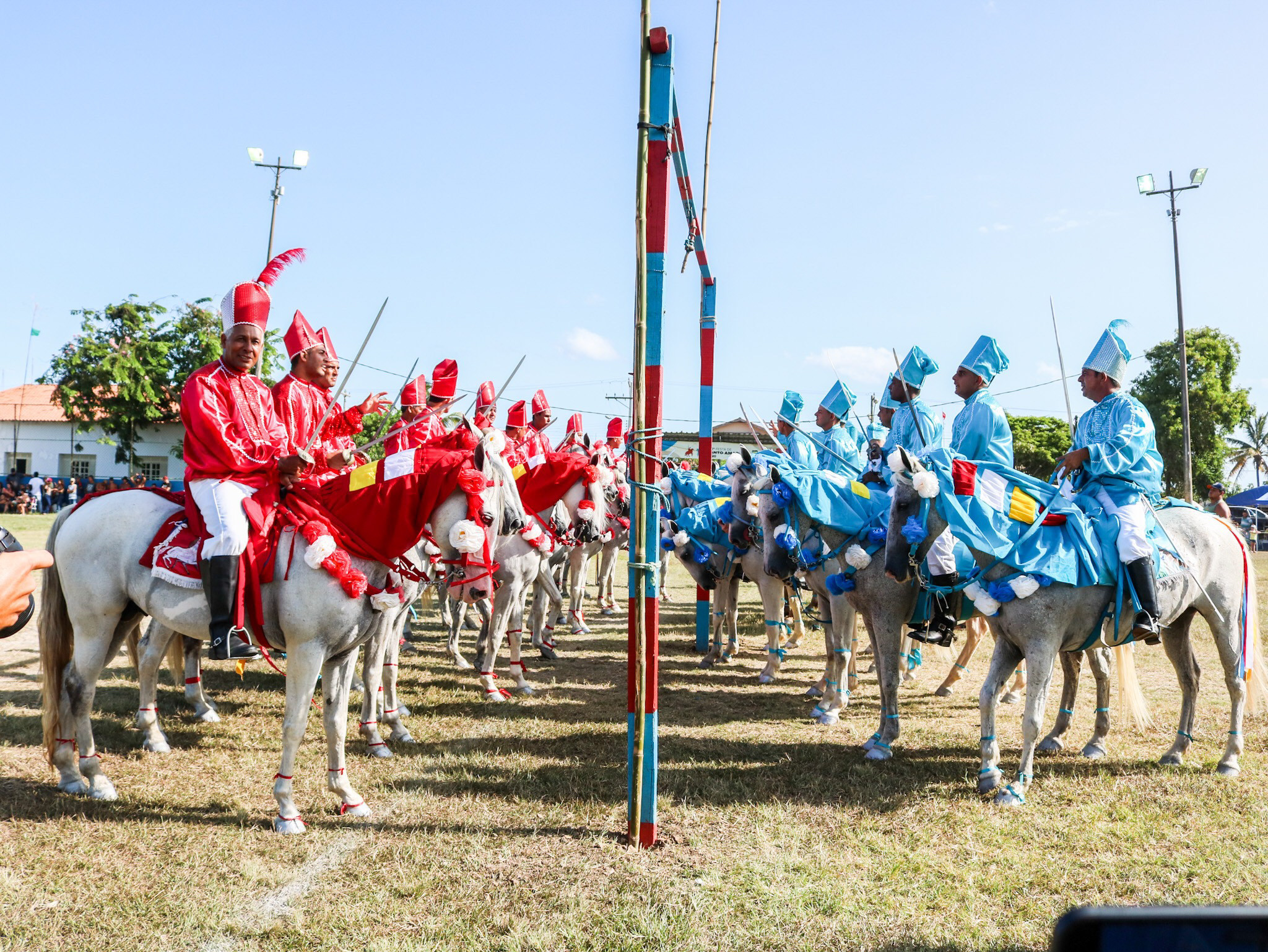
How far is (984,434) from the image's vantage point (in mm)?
6734

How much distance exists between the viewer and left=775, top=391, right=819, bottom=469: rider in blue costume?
33.8ft

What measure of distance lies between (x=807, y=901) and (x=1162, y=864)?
212 centimetres

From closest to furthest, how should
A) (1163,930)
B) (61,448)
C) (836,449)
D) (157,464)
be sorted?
(1163,930) → (836,449) → (157,464) → (61,448)

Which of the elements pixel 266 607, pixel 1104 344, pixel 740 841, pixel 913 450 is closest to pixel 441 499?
pixel 266 607

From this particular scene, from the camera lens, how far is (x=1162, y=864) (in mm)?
4699

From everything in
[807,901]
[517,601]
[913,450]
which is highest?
[913,450]

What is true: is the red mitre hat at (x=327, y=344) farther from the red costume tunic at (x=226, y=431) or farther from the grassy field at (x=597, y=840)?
the grassy field at (x=597, y=840)

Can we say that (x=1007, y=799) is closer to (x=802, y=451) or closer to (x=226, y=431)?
(x=226, y=431)

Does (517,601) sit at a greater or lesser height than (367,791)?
greater

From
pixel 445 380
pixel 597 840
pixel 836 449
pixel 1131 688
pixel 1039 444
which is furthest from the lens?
pixel 1039 444

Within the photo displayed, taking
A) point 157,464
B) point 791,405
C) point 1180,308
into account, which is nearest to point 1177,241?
point 1180,308

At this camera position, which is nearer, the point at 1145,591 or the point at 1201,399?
the point at 1145,591

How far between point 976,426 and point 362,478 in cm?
466

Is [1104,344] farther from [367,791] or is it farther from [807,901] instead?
[367,791]
